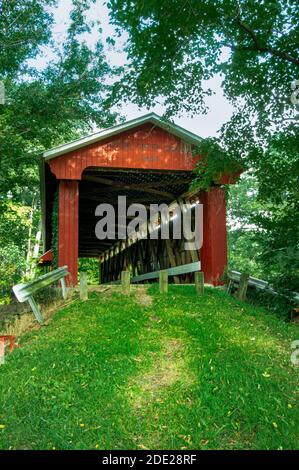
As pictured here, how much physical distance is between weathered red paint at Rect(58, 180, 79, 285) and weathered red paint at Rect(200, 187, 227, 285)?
3.70 meters

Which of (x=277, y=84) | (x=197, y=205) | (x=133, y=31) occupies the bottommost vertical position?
(x=197, y=205)

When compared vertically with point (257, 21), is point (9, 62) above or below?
above

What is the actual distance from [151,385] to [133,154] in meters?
7.85

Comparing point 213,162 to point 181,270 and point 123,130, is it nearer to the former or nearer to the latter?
point 123,130

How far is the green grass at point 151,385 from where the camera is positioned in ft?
14.4

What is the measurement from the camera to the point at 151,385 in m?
5.38

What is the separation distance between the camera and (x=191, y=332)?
23.3ft

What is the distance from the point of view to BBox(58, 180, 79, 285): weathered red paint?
11547mm

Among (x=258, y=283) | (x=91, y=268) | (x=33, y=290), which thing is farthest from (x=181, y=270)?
(x=91, y=268)

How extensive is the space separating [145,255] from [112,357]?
46.4 feet
